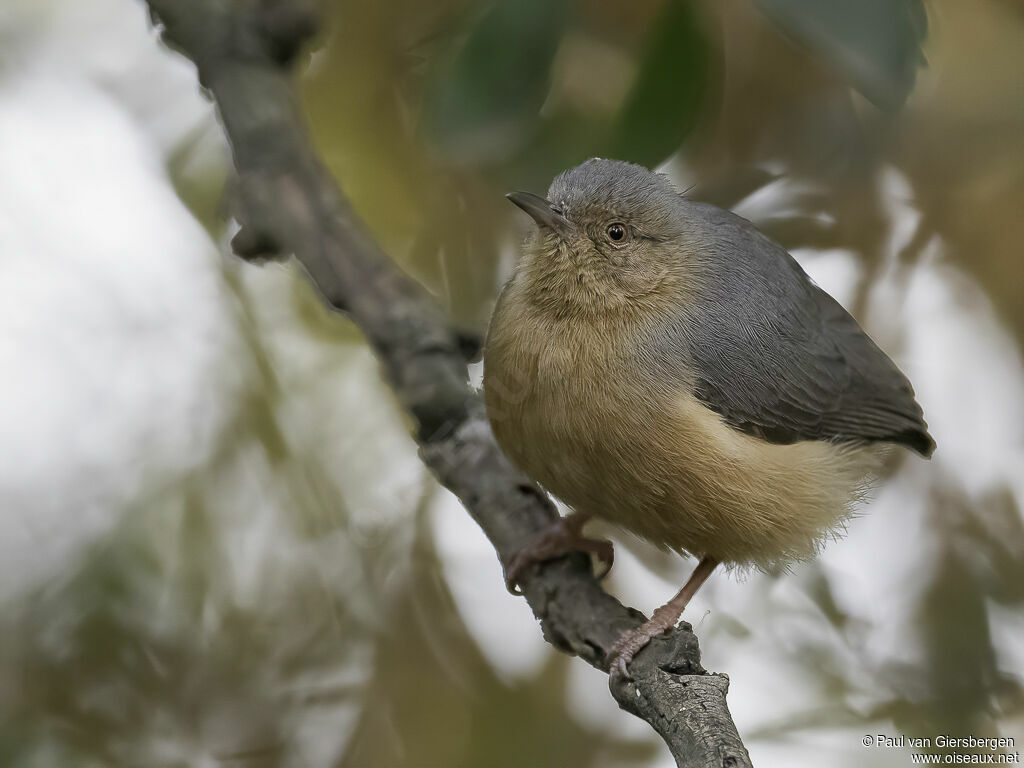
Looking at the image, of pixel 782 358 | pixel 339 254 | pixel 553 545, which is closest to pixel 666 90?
pixel 782 358

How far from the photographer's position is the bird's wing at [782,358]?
9.16 ft

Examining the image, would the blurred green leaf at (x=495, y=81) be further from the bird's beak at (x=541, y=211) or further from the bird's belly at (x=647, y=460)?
the bird's belly at (x=647, y=460)

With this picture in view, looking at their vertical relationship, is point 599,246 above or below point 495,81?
above

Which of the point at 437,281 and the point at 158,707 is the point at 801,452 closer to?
the point at 437,281

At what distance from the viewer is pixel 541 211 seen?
2799 millimetres

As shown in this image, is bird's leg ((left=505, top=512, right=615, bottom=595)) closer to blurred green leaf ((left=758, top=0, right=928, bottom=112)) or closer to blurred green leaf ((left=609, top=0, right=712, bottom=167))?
blurred green leaf ((left=609, top=0, right=712, bottom=167))

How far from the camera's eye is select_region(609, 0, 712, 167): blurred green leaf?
236cm

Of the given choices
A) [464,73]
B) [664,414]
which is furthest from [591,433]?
[464,73]

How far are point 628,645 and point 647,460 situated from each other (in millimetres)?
468

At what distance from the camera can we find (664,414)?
262cm

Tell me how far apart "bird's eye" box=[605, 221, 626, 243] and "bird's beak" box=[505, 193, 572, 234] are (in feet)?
0.40

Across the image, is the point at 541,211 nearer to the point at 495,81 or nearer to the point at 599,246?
the point at 599,246

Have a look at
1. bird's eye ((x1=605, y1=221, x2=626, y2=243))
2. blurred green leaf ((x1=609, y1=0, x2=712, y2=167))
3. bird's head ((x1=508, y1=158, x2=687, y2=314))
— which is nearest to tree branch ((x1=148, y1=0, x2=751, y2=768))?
bird's head ((x1=508, y1=158, x2=687, y2=314))

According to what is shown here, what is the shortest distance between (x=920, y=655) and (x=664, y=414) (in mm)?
1219
